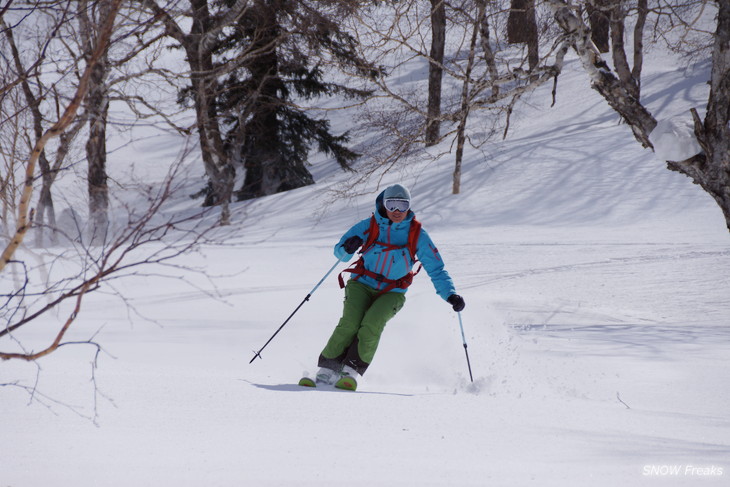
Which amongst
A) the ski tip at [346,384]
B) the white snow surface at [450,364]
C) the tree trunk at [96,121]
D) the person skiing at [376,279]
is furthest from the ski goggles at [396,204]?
the tree trunk at [96,121]

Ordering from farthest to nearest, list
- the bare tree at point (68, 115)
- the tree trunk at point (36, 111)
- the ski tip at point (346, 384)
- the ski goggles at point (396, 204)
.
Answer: the ski goggles at point (396, 204), the ski tip at point (346, 384), the tree trunk at point (36, 111), the bare tree at point (68, 115)

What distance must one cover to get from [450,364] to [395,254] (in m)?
1.50

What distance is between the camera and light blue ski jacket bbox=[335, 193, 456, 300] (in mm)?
4910

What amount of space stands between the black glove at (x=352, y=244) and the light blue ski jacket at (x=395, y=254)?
0.17 feet

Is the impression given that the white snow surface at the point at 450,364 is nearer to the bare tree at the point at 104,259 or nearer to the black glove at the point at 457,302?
the bare tree at the point at 104,259

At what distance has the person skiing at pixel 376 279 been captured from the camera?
4.77 meters

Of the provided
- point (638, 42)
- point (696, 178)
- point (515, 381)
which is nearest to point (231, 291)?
point (515, 381)

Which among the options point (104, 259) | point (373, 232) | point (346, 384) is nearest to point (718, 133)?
point (373, 232)

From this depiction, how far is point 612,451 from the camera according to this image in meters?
3.08

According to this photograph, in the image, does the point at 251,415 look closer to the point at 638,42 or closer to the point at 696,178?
the point at 696,178

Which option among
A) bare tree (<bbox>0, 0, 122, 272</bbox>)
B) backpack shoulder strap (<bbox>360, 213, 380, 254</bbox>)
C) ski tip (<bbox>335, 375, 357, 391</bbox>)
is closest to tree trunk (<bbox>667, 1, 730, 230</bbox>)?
backpack shoulder strap (<bbox>360, 213, 380, 254</bbox>)

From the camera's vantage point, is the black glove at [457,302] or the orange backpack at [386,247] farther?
the orange backpack at [386,247]

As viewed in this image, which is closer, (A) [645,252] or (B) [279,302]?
(B) [279,302]

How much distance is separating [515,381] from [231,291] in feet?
14.0
